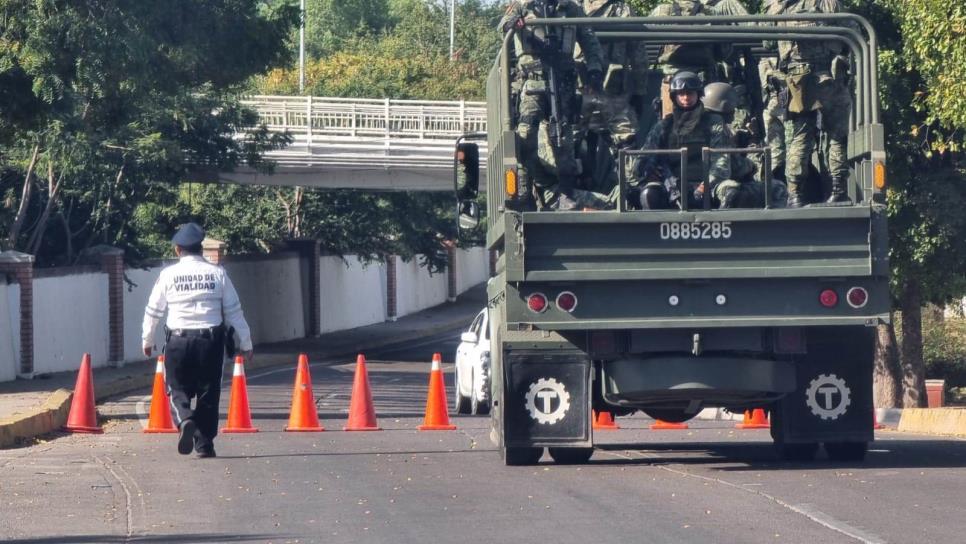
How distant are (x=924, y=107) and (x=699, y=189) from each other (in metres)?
8.39

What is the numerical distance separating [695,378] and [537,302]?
1241 millimetres

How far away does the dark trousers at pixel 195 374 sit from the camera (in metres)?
12.2

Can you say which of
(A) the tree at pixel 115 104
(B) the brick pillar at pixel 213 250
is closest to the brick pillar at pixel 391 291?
(B) the brick pillar at pixel 213 250

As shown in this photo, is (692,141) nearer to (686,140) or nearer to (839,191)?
(686,140)

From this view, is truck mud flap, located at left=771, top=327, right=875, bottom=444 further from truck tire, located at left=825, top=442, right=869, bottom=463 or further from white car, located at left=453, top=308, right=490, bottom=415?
white car, located at left=453, top=308, right=490, bottom=415

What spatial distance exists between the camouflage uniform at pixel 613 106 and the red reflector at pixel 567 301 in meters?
1.47

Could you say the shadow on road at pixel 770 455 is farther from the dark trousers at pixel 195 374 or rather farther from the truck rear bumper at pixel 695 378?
the dark trousers at pixel 195 374

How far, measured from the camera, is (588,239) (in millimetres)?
10672

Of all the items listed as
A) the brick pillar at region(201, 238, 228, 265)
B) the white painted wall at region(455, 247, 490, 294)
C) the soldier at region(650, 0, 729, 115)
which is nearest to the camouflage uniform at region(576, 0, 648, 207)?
the soldier at region(650, 0, 729, 115)

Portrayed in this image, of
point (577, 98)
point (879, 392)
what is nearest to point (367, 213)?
point (879, 392)

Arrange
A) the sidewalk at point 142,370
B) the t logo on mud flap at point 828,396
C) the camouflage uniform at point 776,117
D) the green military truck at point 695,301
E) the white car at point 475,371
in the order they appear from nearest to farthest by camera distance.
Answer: the green military truck at point 695,301
the t logo on mud flap at point 828,396
the camouflage uniform at point 776,117
the sidewalk at point 142,370
the white car at point 475,371

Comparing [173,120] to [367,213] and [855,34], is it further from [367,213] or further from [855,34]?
[855,34]

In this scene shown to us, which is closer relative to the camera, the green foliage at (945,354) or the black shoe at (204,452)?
the black shoe at (204,452)

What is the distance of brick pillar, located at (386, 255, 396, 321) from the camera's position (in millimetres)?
51188
